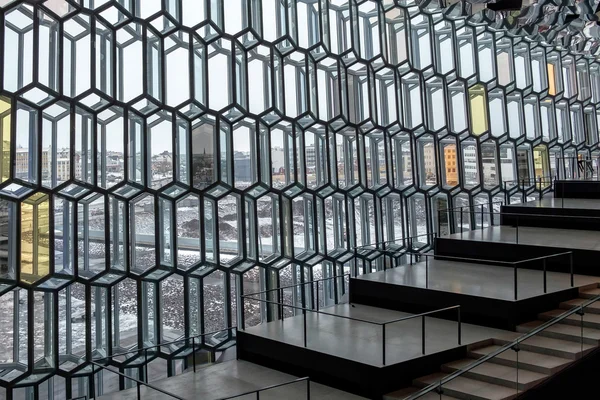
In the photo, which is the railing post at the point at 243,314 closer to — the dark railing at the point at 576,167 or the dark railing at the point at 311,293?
the dark railing at the point at 311,293

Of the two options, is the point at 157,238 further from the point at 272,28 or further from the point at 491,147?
the point at 491,147

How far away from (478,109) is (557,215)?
8.93ft

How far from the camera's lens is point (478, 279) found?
962cm

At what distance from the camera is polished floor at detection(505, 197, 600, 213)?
12896mm

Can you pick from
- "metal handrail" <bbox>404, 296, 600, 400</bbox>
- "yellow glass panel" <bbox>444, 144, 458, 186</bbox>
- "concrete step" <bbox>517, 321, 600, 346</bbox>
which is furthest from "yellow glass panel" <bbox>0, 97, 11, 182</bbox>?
"yellow glass panel" <bbox>444, 144, 458, 186</bbox>

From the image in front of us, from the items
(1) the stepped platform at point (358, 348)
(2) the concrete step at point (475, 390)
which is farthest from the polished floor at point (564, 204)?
(2) the concrete step at point (475, 390)

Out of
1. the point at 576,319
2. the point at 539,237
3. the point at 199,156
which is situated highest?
→ the point at 199,156

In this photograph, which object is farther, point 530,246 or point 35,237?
point 530,246

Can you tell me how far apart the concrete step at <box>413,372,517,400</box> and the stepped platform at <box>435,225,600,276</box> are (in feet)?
11.4

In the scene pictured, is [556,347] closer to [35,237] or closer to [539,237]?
[539,237]

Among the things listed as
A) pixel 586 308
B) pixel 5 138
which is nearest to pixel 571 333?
pixel 586 308

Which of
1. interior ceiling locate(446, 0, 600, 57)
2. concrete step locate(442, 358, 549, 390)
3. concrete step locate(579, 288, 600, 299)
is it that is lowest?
concrete step locate(442, 358, 549, 390)

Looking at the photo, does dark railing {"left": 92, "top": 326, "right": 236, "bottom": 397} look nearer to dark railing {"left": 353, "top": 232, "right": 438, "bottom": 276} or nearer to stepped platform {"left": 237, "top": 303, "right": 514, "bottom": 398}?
stepped platform {"left": 237, "top": 303, "right": 514, "bottom": 398}

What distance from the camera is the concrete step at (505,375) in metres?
6.52
